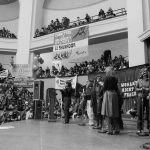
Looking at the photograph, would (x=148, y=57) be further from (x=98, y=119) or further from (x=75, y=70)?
(x=75, y=70)

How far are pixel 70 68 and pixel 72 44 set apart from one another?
3.18m

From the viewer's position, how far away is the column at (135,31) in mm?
9367


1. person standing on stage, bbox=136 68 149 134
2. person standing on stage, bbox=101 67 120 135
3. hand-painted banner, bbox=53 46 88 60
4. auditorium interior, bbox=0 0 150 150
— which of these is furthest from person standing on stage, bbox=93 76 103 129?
hand-painted banner, bbox=53 46 88 60

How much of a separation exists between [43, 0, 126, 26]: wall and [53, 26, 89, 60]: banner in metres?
4.61

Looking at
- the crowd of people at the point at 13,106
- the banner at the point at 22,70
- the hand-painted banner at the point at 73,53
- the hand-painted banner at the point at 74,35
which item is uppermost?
the hand-painted banner at the point at 74,35

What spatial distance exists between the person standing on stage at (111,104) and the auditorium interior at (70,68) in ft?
0.33

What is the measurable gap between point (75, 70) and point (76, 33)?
2.65m

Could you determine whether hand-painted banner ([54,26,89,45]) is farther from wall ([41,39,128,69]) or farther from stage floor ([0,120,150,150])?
stage floor ([0,120,150,150])

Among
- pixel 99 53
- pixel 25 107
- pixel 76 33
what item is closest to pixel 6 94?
pixel 25 107

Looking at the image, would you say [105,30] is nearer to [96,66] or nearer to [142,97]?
[96,66]

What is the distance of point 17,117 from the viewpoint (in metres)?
8.77

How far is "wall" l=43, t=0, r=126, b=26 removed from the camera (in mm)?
16047

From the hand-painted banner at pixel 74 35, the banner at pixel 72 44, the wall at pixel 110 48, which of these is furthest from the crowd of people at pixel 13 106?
the wall at pixel 110 48

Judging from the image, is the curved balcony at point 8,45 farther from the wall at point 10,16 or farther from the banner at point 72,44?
the banner at point 72,44
